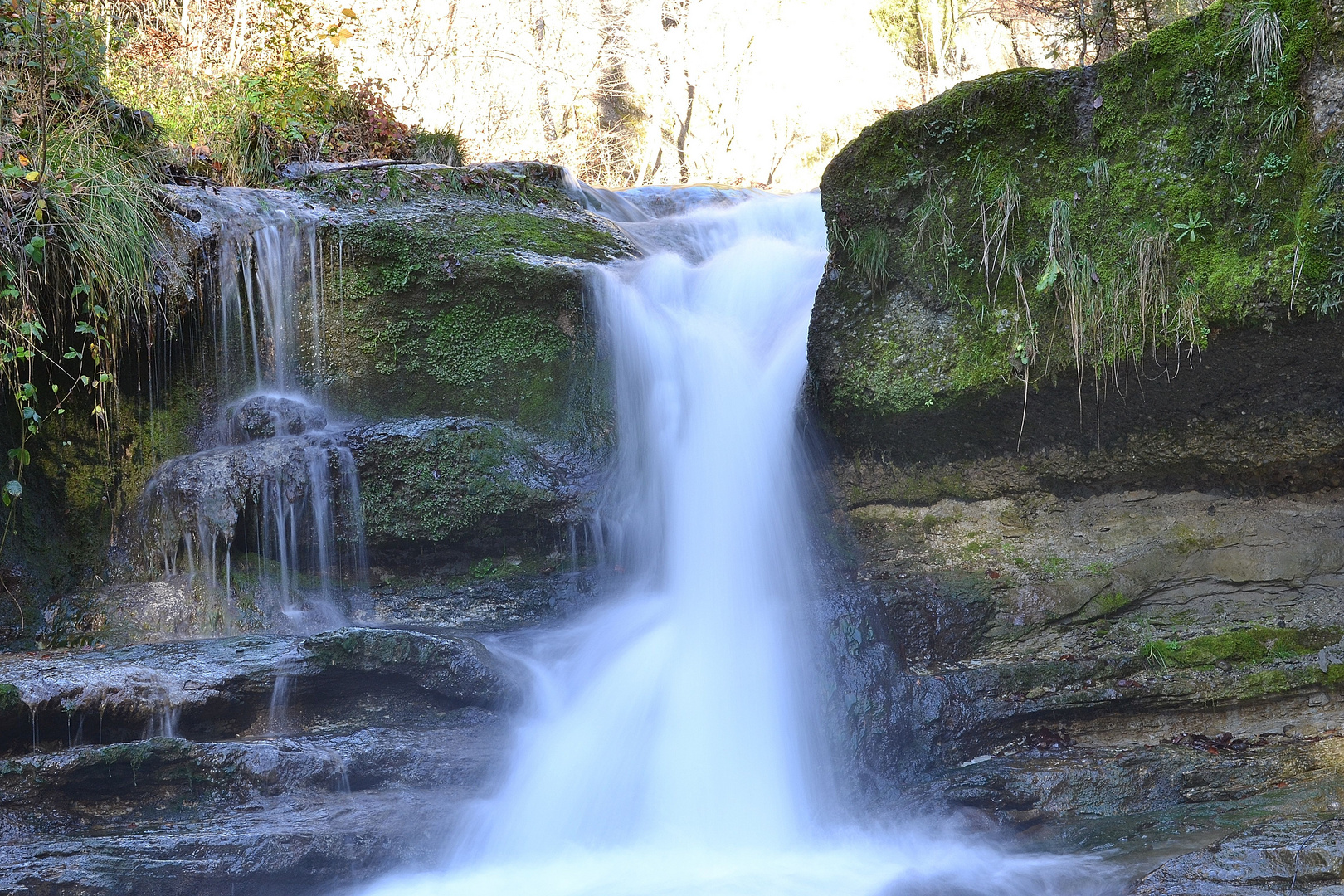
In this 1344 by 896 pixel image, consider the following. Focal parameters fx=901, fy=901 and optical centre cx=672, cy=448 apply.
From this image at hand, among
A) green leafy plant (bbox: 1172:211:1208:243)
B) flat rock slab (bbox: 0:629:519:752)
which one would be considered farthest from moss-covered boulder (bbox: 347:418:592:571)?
green leafy plant (bbox: 1172:211:1208:243)

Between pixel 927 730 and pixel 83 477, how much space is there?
5.49 m

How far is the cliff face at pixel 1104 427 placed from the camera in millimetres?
4371

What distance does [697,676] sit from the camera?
16.9 ft

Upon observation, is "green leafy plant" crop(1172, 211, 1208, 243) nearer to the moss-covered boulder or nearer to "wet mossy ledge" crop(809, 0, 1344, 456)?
"wet mossy ledge" crop(809, 0, 1344, 456)

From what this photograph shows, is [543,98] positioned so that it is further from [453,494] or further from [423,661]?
[423,661]

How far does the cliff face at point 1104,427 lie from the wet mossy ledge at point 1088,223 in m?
0.01

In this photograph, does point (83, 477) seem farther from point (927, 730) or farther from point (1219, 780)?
point (1219, 780)

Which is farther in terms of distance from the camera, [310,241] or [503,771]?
[310,241]

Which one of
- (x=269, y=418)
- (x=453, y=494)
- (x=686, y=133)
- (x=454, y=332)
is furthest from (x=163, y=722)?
(x=686, y=133)

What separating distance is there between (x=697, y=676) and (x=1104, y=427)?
2.71 m

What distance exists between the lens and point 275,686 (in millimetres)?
4430

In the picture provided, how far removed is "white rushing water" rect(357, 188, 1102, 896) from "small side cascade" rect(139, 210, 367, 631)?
67.1 inches

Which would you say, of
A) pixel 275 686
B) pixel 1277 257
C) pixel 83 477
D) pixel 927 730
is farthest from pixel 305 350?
pixel 1277 257

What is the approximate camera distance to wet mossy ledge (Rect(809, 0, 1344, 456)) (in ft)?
14.7
